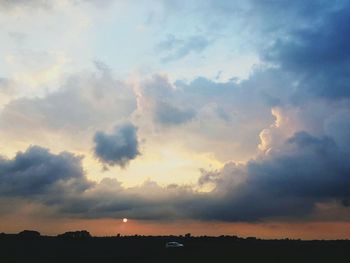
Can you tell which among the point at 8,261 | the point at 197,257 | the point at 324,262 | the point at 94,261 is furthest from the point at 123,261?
the point at 324,262

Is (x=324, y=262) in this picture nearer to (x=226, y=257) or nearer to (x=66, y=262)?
(x=226, y=257)

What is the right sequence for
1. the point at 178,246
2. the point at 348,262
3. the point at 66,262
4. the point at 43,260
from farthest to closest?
the point at 178,246 → the point at 43,260 → the point at 66,262 → the point at 348,262

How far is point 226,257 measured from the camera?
11600cm

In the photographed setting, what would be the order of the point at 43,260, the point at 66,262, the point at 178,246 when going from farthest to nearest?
1. the point at 178,246
2. the point at 43,260
3. the point at 66,262

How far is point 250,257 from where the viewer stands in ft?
383

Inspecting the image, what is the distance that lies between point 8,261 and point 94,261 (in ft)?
63.3

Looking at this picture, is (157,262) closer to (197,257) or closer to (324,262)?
(197,257)

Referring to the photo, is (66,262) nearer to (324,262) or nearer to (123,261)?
(123,261)

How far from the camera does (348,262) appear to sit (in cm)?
10206

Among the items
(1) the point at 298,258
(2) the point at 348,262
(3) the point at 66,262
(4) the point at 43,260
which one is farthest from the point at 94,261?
(2) the point at 348,262

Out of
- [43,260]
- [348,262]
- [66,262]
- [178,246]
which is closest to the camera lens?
[348,262]

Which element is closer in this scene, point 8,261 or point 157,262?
point 157,262

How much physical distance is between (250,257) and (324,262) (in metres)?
19.5

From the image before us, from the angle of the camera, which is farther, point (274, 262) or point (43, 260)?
point (43, 260)
